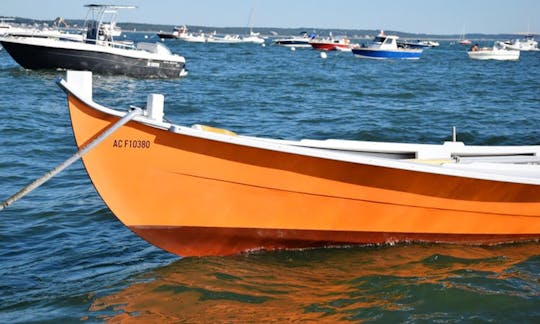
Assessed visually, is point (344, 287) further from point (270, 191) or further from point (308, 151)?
point (308, 151)

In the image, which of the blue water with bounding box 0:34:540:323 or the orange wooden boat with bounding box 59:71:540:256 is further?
the orange wooden boat with bounding box 59:71:540:256

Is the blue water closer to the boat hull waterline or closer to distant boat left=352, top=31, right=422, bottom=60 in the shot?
the boat hull waterline

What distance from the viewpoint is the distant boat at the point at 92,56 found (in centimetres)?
2636

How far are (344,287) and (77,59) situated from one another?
21.8 m

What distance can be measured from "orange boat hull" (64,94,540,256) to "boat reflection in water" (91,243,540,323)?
7.3 inches

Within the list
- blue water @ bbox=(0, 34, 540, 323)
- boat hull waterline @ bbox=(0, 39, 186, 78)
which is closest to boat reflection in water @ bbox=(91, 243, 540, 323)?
blue water @ bbox=(0, 34, 540, 323)

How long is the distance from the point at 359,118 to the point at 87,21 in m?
15.0

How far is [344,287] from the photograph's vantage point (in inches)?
264

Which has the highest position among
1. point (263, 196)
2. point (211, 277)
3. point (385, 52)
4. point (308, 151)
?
point (385, 52)

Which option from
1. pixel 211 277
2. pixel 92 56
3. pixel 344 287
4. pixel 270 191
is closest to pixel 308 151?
pixel 270 191

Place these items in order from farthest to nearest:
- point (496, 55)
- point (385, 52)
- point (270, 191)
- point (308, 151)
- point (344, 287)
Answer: point (496, 55)
point (385, 52)
point (270, 191)
point (344, 287)
point (308, 151)

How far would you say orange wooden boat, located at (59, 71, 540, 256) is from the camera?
647cm

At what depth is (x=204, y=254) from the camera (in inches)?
285

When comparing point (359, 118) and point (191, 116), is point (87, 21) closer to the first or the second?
point (191, 116)
